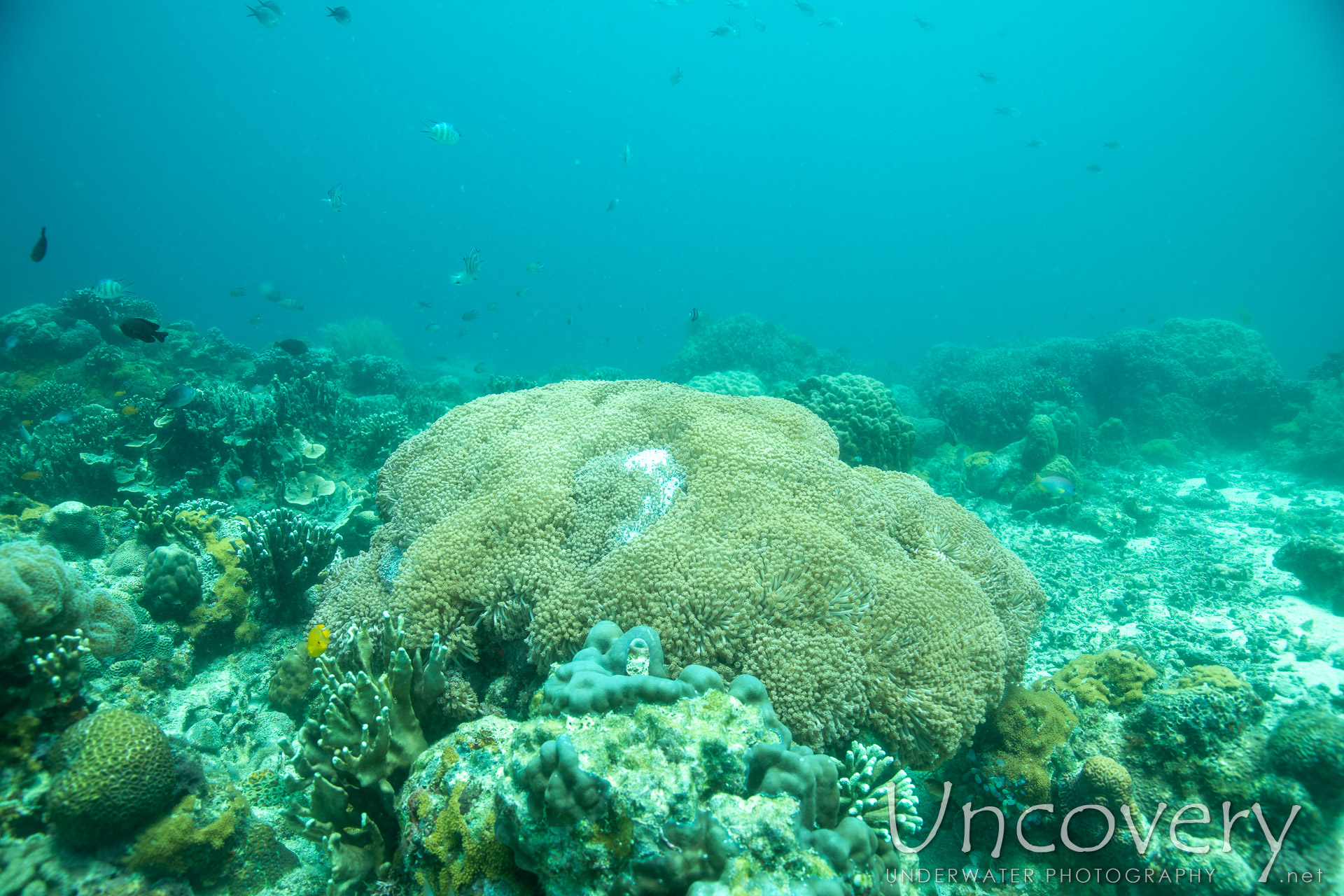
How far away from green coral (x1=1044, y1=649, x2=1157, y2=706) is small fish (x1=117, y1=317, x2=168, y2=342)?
1080 cm

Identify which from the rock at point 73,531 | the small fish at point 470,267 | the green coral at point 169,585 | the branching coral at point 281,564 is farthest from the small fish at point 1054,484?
the rock at point 73,531

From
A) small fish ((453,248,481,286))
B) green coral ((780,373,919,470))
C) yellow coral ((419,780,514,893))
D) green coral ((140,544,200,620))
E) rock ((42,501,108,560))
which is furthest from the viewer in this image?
small fish ((453,248,481,286))

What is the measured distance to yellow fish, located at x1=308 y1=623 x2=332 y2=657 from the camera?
12.9ft

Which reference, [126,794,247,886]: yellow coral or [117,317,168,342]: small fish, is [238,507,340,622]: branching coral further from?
[117,317,168,342]: small fish

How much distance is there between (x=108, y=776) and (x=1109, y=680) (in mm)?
6985

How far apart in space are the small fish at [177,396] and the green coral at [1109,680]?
11.0m

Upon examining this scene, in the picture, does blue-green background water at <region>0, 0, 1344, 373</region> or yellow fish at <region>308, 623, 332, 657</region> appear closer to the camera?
yellow fish at <region>308, 623, 332, 657</region>

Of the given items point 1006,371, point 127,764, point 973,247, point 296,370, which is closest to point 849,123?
point 973,247

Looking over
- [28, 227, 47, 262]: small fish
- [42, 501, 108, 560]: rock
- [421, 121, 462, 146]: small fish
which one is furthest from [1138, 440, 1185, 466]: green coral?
[28, 227, 47, 262]: small fish

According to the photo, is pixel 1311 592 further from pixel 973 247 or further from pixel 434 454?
pixel 973 247

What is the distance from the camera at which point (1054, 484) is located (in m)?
9.66

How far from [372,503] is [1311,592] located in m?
12.9

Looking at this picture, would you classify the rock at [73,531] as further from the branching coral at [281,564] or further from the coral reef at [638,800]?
the coral reef at [638,800]

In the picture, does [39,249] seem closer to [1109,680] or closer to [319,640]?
[319,640]
